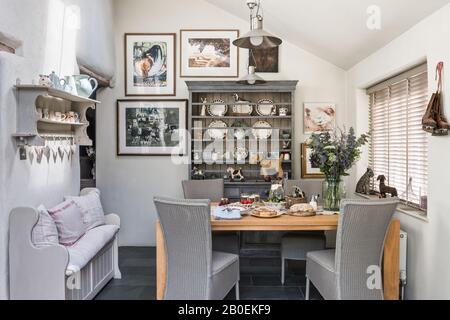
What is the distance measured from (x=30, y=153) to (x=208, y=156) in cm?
231

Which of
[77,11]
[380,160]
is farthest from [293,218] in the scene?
[77,11]

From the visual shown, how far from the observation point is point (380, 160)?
4164 millimetres

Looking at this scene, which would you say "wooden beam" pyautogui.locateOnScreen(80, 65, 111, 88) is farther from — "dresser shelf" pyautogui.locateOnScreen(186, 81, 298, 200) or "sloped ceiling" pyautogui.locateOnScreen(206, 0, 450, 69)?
"sloped ceiling" pyautogui.locateOnScreen(206, 0, 450, 69)

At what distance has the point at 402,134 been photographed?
3580 millimetres

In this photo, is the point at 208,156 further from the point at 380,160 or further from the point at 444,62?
the point at 444,62

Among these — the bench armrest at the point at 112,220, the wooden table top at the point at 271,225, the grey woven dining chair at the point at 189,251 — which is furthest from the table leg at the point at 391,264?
the bench armrest at the point at 112,220

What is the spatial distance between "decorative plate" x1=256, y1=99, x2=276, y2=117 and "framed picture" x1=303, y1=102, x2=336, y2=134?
0.46m

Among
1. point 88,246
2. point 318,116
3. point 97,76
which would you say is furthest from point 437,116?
point 97,76

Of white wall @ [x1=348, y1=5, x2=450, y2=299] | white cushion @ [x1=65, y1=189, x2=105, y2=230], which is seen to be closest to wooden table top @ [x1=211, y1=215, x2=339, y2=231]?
white wall @ [x1=348, y1=5, x2=450, y2=299]

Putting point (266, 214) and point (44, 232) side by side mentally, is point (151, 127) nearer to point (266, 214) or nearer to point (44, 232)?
point (44, 232)

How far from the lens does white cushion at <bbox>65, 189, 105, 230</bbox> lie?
345 cm

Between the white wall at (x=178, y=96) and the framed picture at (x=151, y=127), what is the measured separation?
103 mm

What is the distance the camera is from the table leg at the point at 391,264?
108 inches

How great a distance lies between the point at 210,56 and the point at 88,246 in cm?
297
